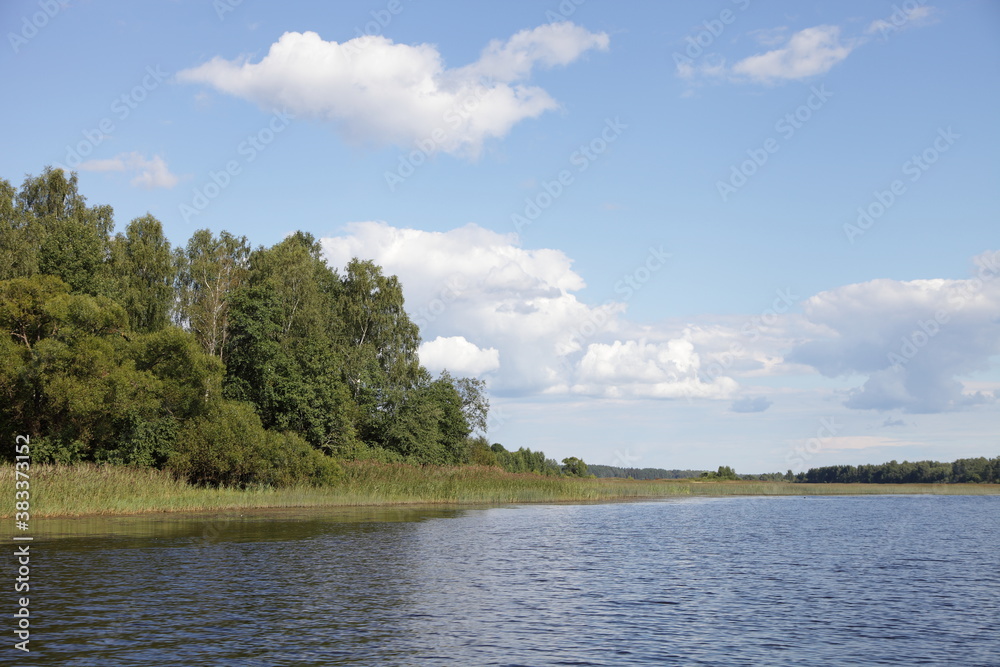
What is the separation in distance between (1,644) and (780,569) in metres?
26.2

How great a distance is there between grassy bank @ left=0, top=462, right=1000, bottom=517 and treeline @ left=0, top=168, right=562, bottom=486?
9.06 ft

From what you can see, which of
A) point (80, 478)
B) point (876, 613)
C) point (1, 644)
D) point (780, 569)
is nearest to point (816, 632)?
point (876, 613)

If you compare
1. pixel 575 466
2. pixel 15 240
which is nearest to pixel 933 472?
pixel 575 466

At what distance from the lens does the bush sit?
55.1 metres

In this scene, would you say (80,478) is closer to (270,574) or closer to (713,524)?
(270,574)

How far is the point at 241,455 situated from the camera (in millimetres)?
55625

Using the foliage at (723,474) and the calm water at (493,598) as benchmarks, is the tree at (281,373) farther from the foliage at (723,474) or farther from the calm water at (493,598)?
the foliage at (723,474)

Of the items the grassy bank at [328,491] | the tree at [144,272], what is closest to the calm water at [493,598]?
the grassy bank at [328,491]

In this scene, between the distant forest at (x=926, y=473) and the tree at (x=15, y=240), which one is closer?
the tree at (x=15, y=240)

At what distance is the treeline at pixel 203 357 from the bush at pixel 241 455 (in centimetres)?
12

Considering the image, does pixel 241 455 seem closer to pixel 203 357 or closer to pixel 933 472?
pixel 203 357

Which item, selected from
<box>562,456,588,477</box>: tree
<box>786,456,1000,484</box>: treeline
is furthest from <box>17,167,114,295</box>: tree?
<box>786,456,1000,484</box>: treeline

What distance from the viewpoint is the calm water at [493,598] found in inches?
674

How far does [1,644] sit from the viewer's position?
16.3 m
